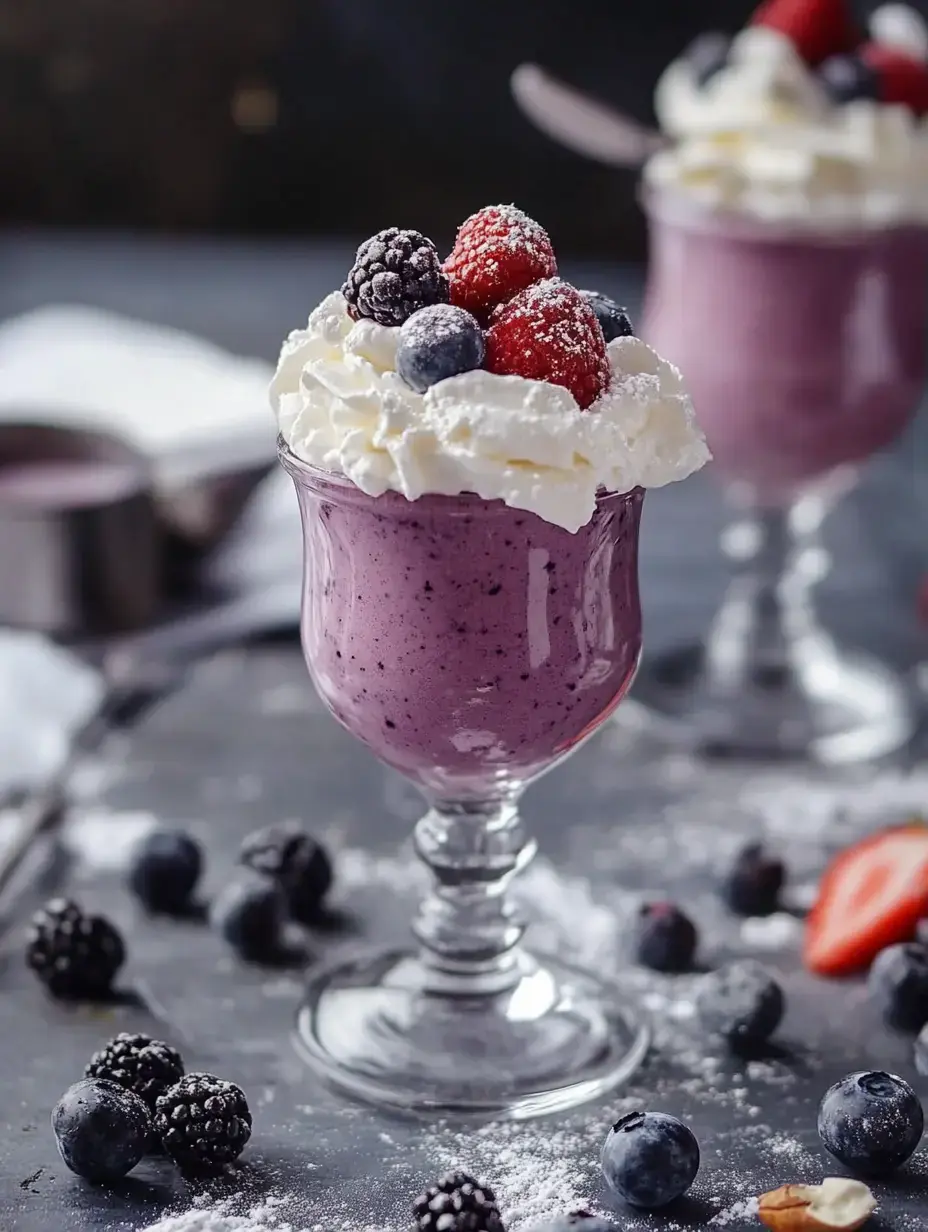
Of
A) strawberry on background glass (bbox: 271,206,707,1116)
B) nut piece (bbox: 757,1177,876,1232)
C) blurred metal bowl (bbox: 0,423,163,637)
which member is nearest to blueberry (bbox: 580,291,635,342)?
strawberry on background glass (bbox: 271,206,707,1116)

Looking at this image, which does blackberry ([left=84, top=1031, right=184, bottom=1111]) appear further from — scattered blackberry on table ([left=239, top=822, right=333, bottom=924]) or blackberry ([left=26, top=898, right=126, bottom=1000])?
scattered blackberry on table ([left=239, top=822, right=333, bottom=924])

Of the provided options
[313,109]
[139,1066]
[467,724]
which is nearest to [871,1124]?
[467,724]

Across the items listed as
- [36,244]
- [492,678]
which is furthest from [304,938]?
[36,244]

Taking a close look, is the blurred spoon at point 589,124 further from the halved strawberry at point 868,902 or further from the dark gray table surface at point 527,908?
the halved strawberry at point 868,902

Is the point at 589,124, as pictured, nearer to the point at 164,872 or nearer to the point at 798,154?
the point at 798,154

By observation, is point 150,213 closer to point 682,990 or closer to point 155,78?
point 155,78

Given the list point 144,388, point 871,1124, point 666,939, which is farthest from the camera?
point 144,388
